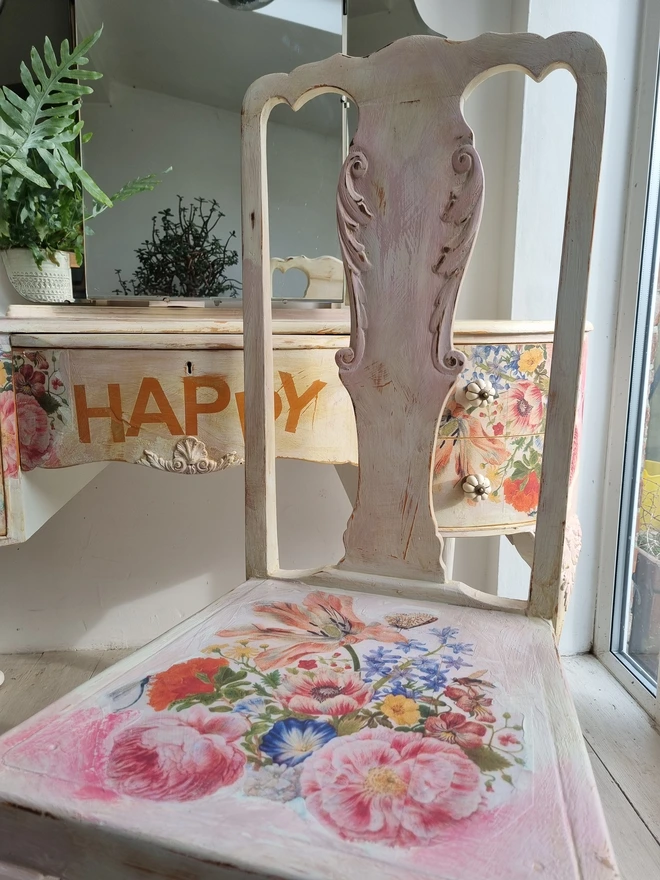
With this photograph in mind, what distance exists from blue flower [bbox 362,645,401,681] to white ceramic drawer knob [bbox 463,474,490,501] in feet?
1.29

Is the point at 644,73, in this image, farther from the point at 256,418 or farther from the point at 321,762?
the point at 321,762

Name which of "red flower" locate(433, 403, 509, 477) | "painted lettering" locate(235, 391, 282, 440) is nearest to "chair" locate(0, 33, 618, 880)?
"painted lettering" locate(235, 391, 282, 440)

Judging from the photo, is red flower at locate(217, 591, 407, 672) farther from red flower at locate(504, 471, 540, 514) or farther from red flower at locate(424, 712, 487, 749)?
red flower at locate(504, 471, 540, 514)

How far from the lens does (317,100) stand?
1.21 m

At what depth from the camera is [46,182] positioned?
41.0 inches

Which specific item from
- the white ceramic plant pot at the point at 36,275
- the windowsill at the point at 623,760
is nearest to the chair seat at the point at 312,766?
the windowsill at the point at 623,760

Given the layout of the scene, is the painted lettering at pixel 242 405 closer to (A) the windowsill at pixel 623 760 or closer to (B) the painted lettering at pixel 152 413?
(B) the painted lettering at pixel 152 413

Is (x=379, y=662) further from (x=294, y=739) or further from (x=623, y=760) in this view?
(x=623, y=760)

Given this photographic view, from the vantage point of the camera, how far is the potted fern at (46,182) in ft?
3.34

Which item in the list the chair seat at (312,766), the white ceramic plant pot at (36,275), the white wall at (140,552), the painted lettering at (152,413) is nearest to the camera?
the chair seat at (312,766)

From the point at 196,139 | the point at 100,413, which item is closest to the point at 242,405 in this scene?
the point at 100,413

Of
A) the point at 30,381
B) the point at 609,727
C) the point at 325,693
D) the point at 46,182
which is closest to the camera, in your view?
the point at 325,693

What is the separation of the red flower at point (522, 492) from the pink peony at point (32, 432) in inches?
26.2

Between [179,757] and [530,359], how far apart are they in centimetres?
71
